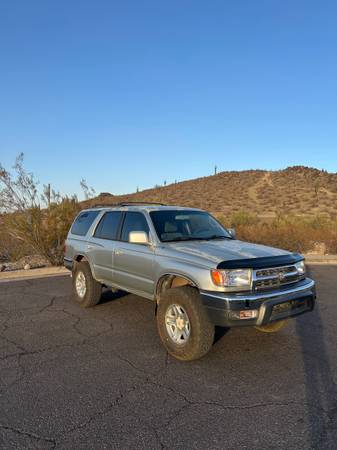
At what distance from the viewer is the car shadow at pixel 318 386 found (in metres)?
3.27

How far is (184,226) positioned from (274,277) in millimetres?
1863

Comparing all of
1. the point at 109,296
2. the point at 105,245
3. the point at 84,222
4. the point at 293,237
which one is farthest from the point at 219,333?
the point at 293,237

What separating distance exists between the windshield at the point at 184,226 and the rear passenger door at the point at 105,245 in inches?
37.4

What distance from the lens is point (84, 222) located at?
790 cm

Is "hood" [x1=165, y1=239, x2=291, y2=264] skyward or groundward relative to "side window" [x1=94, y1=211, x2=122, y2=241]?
groundward

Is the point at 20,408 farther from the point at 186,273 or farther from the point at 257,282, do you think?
the point at 257,282

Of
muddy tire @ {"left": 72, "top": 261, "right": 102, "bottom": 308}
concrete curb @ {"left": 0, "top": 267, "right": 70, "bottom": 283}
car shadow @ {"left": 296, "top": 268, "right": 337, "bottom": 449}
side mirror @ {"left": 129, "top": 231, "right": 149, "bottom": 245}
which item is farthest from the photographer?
concrete curb @ {"left": 0, "top": 267, "right": 70, "bottom": 283}

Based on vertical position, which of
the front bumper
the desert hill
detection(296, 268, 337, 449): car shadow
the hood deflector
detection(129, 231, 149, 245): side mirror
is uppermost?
the desert hill

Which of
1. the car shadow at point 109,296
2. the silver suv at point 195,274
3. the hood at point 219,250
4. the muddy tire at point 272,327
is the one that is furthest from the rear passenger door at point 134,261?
the muddy tire at point 272,327

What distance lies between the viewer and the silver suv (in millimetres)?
4578

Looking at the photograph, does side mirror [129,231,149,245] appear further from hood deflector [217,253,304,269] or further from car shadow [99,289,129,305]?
car shadow [99,289,129,305]

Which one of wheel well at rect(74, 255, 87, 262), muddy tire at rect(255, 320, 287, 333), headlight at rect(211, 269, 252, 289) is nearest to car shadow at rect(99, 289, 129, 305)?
wheel well at rect(74, 255, 87, 262)

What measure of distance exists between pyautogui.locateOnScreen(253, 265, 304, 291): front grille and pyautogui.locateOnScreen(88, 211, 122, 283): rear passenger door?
2.69 m

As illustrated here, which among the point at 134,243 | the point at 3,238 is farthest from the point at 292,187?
the point at 134,243
